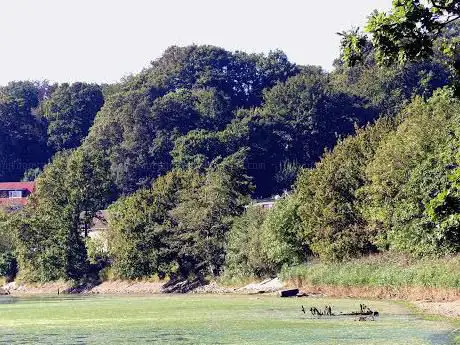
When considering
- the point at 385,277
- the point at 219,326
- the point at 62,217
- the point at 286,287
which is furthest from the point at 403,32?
the point at 62,217

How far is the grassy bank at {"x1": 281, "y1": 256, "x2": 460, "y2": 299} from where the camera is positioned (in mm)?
66188

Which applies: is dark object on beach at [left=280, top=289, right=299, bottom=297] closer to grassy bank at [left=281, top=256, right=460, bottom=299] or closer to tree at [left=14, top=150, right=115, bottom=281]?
grassy bank at [left=281, top=256, right=460, bottom=299]

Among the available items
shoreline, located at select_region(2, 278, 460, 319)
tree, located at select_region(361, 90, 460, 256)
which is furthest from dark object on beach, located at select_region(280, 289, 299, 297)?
tree, located at select_region(361, 90, 460, 256)

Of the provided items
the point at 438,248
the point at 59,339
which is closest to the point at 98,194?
the point at 438,248

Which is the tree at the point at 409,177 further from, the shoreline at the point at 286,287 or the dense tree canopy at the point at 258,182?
the shoreline at the point at 286,287

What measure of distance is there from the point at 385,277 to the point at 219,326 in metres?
24.4

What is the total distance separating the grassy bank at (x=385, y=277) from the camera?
6619cm

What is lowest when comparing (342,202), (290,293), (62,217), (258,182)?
(290,293)

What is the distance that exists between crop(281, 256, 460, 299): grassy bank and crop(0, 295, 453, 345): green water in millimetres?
3107

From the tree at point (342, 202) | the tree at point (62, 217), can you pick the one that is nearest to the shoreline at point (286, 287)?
the tree at point (62, 217)

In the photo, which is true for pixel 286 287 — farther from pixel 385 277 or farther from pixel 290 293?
pixel 385 277

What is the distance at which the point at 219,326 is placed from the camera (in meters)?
54.6

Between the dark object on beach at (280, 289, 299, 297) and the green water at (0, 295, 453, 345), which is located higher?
the dark object on beach at (280, 289, 299, 297)

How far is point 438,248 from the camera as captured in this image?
70250 millimetres
